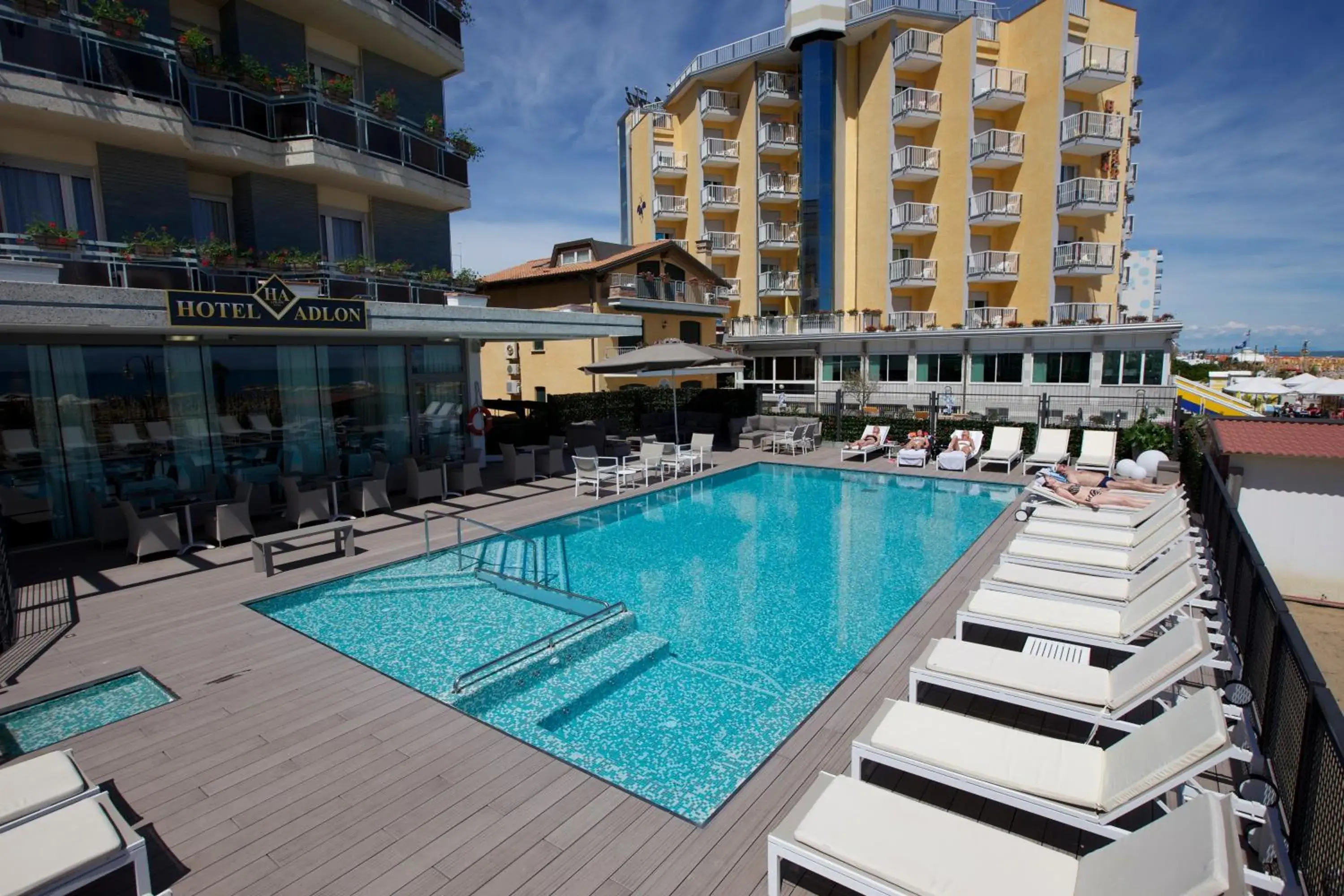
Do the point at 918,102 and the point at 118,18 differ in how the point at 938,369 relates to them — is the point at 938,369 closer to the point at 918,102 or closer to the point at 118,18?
the point at 918,102

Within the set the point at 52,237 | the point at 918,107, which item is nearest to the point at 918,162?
the point at 918,107

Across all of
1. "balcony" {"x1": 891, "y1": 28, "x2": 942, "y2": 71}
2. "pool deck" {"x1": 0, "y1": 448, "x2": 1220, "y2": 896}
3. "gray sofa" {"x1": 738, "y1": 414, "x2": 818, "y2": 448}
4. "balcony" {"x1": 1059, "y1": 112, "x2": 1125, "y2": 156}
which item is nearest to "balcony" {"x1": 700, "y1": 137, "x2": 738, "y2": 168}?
"balcony" {"x1": 891, "y1": 28, "x2": 942, "y2": 71}

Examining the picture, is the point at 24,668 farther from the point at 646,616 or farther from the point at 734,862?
the point at 734,862

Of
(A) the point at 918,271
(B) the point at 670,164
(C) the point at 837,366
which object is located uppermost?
(B) the point at 670,164

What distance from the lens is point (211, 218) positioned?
11.3 m

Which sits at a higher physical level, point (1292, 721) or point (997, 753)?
point (1292, 721)

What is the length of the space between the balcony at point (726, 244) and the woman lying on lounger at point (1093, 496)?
2566 cm

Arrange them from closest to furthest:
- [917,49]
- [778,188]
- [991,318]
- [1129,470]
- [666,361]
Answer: [1129,470] → [666,361] → [991,318] → [917,49] → [778,188]

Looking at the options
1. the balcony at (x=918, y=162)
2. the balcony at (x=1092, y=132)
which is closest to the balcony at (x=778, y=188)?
the balcony at (x=918, y=162)

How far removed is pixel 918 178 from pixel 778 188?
270 inches

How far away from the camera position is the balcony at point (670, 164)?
35.5 metres

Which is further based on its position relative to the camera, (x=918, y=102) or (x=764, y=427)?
(x=918, y=102)

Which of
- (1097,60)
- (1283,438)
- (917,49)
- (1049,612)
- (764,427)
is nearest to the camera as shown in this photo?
(1049,612)

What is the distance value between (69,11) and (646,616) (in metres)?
11.1
